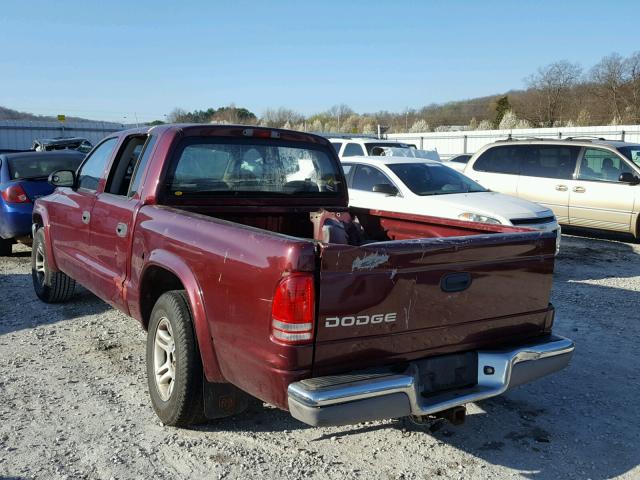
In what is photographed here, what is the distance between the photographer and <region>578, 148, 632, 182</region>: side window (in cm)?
1103

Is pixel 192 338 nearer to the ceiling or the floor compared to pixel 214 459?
nearer to the ceiling

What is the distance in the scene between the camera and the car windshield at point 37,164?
9.23 m

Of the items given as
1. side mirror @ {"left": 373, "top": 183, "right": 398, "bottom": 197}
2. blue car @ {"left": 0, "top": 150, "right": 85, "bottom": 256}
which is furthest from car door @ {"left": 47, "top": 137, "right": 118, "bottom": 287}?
side mirror @ {"left": 373, "top": 183, "right": 398, "bottom": 197}

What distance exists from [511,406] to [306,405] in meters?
2.09

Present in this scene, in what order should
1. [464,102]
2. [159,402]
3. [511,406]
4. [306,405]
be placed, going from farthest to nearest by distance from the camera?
[464,102] → [511,406] → [159,402] → [306,405]

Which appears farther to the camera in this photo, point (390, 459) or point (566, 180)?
point (566, 180)


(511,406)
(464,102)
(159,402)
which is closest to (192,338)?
(159,402)

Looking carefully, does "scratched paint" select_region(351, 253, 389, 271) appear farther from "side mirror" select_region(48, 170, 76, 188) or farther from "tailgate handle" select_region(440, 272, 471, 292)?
"side mirror" select_region(48, 170, 76, 188)

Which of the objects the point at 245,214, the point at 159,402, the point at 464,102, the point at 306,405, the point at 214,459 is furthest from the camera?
the point at 464,102

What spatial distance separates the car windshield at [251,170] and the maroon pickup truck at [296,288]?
1 cm

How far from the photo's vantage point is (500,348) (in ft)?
11.6

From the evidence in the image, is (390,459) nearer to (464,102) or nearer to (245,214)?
(245,214)

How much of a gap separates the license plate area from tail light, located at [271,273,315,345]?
71 cm

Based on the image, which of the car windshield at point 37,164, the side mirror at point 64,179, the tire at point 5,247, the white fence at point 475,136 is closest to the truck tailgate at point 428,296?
the side mirror at point 64,179
